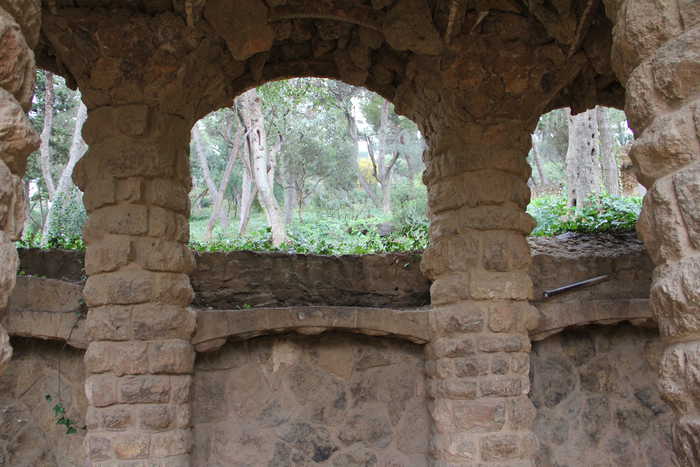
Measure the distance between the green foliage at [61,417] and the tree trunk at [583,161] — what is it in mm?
8557

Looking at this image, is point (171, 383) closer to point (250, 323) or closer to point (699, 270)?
point (250, 323)

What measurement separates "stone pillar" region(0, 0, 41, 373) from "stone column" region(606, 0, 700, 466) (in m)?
1.99

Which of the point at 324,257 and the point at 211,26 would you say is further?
the point at 324,257

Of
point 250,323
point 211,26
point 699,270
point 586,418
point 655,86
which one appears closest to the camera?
point 699,270

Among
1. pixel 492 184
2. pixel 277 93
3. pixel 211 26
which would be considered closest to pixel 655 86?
pixel 492 184

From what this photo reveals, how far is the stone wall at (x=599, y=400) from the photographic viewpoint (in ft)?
18.4

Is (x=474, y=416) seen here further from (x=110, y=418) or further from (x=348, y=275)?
(x=110, y=418)

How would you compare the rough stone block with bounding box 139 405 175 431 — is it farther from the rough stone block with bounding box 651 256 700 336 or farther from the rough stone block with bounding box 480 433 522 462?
the rough stone block with bounding box 651 256 700 336

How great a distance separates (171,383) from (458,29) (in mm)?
3420

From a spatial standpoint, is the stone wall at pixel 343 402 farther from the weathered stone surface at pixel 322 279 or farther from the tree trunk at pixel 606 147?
the tree trunk at pixel 606 147

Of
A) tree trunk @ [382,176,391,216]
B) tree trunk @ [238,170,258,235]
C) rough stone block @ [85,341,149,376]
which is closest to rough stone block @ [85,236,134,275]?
rough stone block @ [85,341,149,376]

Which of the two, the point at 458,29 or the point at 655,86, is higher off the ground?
the point at 458,29

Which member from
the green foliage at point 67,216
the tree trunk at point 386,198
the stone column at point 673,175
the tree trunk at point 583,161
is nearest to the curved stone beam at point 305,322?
the stone column at point 673,175

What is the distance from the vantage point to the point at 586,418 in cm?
570
